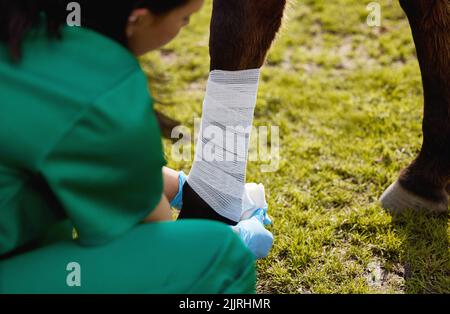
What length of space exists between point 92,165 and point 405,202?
3.98ft

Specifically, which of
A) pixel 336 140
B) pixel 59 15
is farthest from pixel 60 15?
pixel 336 140

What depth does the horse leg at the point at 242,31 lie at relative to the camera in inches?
68.0

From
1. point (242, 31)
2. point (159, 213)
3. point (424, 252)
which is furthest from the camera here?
point (424, 252)

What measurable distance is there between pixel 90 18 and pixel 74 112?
8.8 inches

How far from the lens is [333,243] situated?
198cm

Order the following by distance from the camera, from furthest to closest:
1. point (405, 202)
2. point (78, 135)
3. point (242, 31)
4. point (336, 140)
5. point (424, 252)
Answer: point (336, 140) < point (405, 202) < point (424, 252) < point (242, 31) < point (78, 135)

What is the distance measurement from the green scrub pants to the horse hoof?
0.90m

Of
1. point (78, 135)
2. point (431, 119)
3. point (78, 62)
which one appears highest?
point (78, 62)

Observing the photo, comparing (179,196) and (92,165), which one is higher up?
(92,165)

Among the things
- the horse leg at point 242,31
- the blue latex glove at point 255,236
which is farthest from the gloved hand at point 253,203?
the horse leg at point 242,31

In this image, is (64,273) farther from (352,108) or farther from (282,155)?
(352,108)

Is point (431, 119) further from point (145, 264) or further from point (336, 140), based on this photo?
point (145, 264)

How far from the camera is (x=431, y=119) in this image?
191 cm
